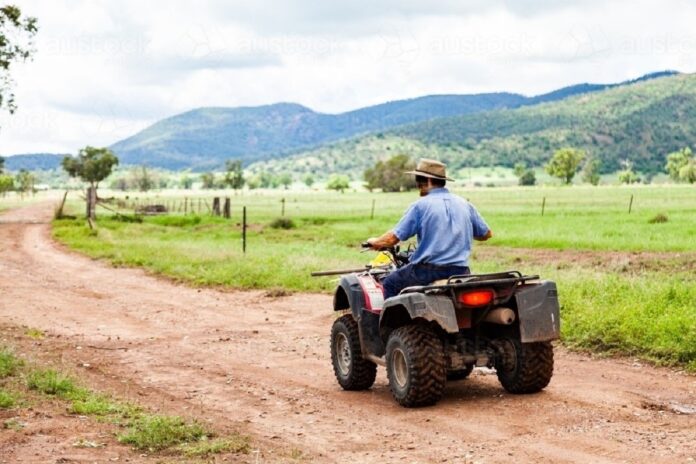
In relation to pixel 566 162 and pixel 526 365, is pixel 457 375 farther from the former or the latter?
pixel 566 162

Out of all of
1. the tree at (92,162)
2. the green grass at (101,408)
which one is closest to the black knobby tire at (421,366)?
the green grass at (101,408)

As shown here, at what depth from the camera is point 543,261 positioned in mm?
25531

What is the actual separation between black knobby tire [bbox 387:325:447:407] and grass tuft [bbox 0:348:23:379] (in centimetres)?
457

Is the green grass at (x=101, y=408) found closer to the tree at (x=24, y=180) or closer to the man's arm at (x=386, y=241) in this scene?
the man's arm at (x=386, y=241)

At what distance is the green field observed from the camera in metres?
12.8

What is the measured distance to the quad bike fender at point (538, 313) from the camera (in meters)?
9.27

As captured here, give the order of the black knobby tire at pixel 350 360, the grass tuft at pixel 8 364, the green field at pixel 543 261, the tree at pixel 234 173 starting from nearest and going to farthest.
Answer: the black knobby tire at pixel 350 360 → the grass tuft at pixel 8 364 → the green field at pixel 543 261 → the tree at pixel 234 173

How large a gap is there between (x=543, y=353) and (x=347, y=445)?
8.87 ft

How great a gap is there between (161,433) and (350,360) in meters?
2.96

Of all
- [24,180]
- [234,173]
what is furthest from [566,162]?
[24,180]

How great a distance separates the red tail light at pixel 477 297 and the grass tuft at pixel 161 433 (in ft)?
9.32

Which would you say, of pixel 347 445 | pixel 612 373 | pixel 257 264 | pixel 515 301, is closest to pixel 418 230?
pixel 515 301

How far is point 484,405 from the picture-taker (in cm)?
929

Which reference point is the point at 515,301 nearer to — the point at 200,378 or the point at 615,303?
the point at 200,378
